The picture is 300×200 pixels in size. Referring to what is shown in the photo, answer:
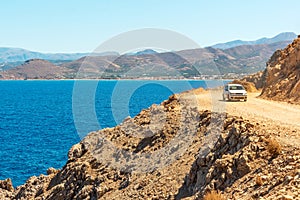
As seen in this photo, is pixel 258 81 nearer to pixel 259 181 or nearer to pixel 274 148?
pixel 274 148

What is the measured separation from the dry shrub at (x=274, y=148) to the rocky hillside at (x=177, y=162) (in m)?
0.04

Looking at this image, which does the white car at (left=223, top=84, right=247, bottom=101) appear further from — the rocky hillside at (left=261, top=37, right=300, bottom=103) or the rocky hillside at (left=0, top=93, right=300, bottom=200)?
the rocky hillside at (left=0, top=93, right=300, bottom=200)

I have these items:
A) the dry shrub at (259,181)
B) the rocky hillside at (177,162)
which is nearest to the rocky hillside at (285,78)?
the rocky hillside at (177,162)

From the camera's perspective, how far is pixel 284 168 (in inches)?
518

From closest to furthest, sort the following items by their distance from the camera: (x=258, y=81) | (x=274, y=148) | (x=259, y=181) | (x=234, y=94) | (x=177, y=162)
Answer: (x=259, y=181)
(x=274, y=148)
(x=177, y=162)
(x=234, y=94)
(x=258, y=81)

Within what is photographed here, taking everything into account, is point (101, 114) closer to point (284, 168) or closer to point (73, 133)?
point (73, 133)

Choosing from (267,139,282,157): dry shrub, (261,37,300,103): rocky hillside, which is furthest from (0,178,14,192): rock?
(267,139,282,157): dry shrub

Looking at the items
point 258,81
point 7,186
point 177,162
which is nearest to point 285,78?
point 258,81

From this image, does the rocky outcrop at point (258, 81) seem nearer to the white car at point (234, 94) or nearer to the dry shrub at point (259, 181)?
the white car at point (234, 94)

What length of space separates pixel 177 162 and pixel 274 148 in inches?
273

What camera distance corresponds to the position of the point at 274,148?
1465cm

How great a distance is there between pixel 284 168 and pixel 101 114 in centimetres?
8229

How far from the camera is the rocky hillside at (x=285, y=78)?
34.1 m

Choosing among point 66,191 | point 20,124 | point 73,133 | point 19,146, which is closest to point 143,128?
point 66,191
